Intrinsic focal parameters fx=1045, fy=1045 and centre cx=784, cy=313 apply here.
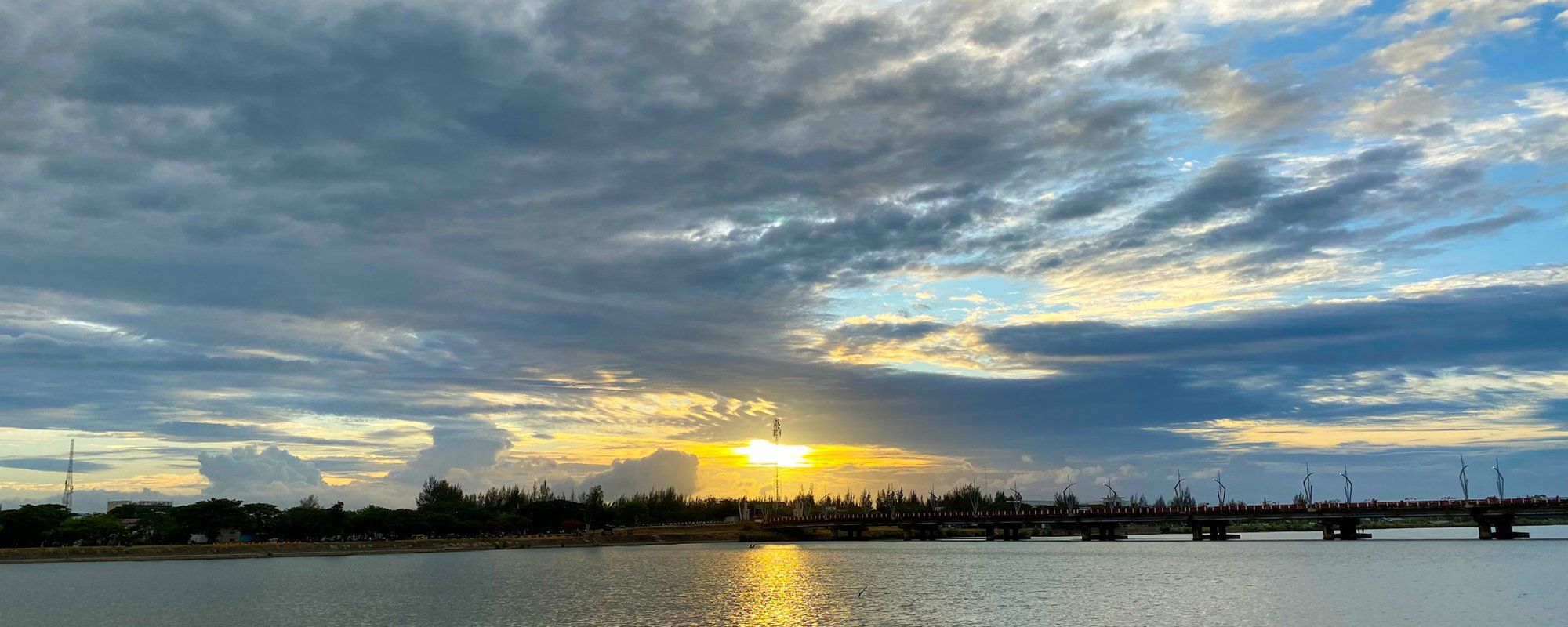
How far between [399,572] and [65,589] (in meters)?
48.9

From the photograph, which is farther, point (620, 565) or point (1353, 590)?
point (620, 565)

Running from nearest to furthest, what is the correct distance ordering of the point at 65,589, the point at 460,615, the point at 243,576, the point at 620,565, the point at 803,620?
the point at 803,620
the point at 460,615
the point at 65,589
the point at 243,576
the point at 620,565

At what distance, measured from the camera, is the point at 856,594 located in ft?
394

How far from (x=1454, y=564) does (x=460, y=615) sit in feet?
441

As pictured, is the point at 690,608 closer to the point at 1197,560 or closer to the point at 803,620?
the point at 803,620

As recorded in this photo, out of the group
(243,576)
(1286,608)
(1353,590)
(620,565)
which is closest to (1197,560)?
(1353,590)

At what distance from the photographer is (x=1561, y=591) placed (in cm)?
10156

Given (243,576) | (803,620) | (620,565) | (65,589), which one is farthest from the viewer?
(620,565)

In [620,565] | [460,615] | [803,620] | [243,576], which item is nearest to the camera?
[803,620]

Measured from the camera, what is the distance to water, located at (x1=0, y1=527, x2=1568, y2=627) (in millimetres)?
92062

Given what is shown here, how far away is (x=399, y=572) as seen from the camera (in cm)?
17675

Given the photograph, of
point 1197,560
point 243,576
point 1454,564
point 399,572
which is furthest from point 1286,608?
point 243,576

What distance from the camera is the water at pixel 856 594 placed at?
302ft

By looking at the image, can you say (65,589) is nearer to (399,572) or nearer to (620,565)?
(399,572)
